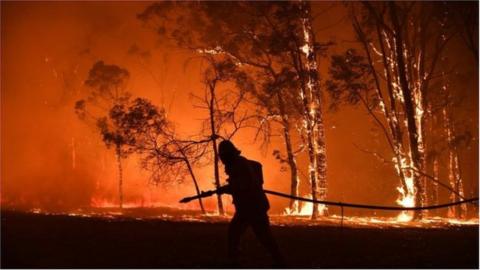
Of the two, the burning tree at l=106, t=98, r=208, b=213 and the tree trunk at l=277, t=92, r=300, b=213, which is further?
the tree trunk at l=277, t=92, r=300, b=213

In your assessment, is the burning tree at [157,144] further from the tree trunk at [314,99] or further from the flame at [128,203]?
the flame at [128,203]

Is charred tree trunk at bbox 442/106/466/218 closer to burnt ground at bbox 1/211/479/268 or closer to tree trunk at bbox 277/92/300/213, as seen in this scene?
tree trunk at bbox 277/92/300/213

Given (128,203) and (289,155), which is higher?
(289,155)

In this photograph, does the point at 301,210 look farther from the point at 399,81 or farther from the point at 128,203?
the point at 128,203

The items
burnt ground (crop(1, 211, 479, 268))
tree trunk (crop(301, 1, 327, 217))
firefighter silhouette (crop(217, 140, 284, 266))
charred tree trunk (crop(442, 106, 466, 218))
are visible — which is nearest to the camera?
firefighter silhouette (crop(217, 140, 284, 266))

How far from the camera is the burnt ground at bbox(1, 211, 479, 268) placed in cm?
813

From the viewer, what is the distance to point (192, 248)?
962 cm

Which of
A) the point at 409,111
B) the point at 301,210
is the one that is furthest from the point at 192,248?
the point at 301,210

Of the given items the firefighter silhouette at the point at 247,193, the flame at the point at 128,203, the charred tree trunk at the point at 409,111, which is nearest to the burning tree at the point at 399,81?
the charred tree trunk at the point at 409,111

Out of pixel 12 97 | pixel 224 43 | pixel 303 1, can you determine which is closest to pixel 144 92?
pixel 12 97

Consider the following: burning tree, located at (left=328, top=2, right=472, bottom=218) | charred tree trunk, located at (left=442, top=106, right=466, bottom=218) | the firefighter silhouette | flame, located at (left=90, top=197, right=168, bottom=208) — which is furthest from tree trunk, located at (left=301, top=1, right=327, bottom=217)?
flame, located at (left=90, top=197, right=168, bottom=208)

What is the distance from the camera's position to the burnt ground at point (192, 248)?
8133 mm

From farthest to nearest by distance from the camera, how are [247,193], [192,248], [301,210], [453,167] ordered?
[453,167] → [301,210] → [192,248] → [247,193]

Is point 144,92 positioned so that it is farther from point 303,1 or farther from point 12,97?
point 303,1
